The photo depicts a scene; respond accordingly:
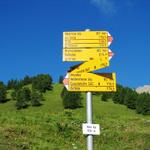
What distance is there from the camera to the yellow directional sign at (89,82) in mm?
13047

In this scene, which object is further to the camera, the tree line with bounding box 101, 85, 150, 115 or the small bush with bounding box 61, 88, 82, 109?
the tree line with bounding box 101, 85, 150, 115

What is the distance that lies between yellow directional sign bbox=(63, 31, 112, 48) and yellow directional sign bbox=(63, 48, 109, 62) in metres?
0.10

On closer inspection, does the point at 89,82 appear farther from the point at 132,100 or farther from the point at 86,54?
the point at 132,100

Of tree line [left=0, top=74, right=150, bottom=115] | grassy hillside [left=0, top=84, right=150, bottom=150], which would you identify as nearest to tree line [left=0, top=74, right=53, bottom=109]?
tree line [left=0, top=74, right=150, bottom=115]

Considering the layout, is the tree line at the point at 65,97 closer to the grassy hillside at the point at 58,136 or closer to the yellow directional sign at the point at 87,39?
the grassy hillside at the point at 58,136

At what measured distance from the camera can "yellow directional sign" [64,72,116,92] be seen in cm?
1305

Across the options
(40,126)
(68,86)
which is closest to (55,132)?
(40,126)

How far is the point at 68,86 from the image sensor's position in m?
13.2

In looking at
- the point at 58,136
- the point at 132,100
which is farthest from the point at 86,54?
the point at 132,100

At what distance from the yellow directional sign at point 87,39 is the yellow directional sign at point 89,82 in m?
0.69

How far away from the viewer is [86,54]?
1309cm

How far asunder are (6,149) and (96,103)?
117 metres

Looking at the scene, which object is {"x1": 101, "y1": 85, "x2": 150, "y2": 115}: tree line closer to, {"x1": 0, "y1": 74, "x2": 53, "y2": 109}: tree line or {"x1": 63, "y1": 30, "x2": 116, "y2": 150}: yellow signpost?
{"x1": 0, "y1": 74, "x2": 53, "y2": 109}: tree line

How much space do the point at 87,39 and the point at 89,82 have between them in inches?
40.2
